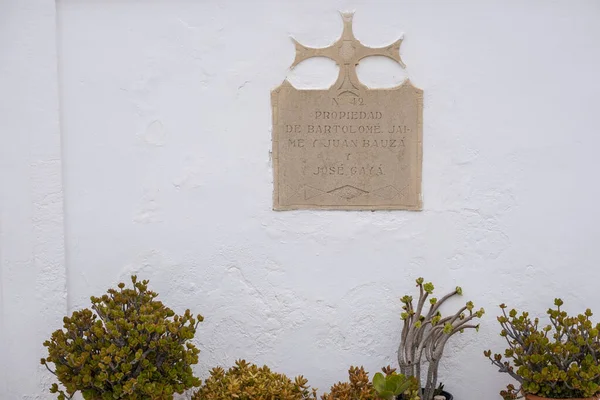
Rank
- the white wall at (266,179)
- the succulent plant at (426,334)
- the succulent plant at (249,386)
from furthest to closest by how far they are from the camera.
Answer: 1. the white wall at (266,179)
2. the succulent plant at (426,334)
3. the succulent plant at (249,386)

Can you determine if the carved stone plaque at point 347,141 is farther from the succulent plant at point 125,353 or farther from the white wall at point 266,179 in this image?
the succulent plant at point 125,353

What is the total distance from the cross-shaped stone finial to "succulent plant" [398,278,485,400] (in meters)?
1.21

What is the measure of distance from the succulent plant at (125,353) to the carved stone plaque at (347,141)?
969mm

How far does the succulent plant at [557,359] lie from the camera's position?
316cm

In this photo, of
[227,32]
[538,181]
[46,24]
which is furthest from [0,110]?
[538,181]

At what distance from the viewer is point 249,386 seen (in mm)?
3271

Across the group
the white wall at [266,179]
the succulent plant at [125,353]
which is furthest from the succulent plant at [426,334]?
the succulent plant at [125,353]

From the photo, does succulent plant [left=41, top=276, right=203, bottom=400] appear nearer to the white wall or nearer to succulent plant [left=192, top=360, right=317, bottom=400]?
succulent plant [left=192, top=360, right=317, bottom=400]

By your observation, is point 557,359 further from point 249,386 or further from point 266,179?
point 266,179

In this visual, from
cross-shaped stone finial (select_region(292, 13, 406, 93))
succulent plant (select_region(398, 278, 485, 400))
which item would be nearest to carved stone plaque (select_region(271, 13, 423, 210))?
cross-shaped stone finial (select_region(292, 13, 406, 93))

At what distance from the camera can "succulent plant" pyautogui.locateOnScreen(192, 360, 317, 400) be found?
3.20 metres

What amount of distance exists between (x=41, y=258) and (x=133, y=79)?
116 centimetres

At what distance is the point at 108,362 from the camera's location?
119 inches

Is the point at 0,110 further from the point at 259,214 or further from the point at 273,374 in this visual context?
the point at 273,374
